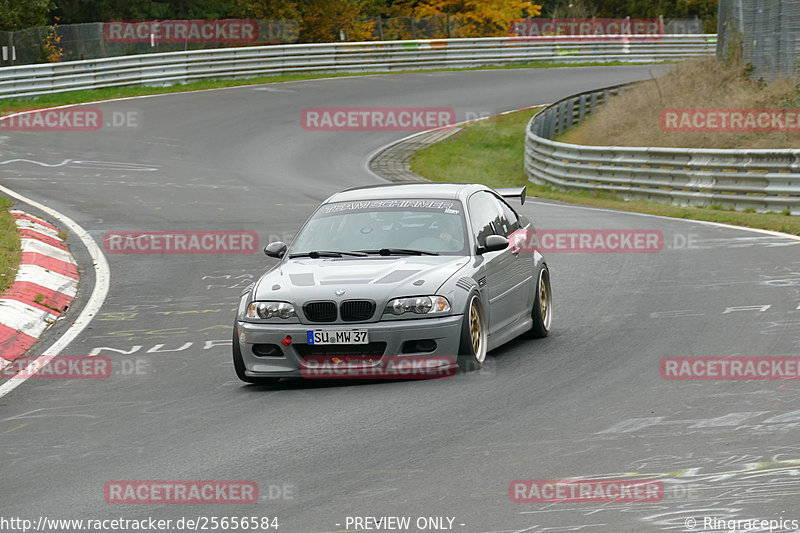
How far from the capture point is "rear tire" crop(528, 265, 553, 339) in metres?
10.6

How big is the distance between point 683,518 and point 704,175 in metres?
17.3

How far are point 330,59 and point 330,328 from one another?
37.1 meters

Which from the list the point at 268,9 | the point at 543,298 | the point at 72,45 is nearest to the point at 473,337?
the point at 543,298

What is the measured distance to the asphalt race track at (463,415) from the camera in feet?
19.5

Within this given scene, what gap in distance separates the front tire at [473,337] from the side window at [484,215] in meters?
0.84

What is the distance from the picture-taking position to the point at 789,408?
7.54 meters

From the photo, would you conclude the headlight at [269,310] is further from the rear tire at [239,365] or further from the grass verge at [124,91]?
the grass verge at [124,91]

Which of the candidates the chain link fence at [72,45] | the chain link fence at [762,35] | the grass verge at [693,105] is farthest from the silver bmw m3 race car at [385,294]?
the chain link fence at [72,45]

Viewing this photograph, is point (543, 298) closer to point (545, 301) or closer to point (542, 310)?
point (545, 301)

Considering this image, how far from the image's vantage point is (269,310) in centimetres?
895

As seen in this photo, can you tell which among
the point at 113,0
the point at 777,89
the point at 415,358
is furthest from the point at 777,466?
the point at 113,0

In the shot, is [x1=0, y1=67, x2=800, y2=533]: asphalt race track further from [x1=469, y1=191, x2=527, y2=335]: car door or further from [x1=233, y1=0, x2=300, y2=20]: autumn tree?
[x1=233, y1=0, x2=300, y2=20]: autumn tree

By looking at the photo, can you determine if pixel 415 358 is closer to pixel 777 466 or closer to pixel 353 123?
pixel 777 466

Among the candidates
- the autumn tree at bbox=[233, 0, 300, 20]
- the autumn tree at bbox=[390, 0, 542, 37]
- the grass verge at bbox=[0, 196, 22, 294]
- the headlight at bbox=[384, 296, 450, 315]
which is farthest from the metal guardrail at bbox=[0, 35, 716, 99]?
the headlight at bbox=[384, 296, 450, 315]
